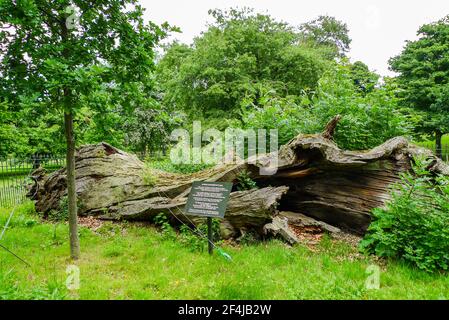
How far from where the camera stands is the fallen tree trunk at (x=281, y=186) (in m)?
5.75

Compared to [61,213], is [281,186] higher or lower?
higher

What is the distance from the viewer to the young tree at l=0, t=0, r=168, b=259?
411cm

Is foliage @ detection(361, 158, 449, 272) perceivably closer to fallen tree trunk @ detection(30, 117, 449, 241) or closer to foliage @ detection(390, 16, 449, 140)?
fallen tree trunk @ detection(30, 117, 449, 241)

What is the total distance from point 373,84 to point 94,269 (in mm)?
7983

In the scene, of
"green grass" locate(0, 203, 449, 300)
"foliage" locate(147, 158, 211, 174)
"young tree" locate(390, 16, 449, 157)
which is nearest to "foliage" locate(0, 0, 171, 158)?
"green grass" locate(0, 203, 449, 300)

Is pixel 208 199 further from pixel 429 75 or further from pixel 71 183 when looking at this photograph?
pixel 429 75

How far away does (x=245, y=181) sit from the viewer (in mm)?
6523

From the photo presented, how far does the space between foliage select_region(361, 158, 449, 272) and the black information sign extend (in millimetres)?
2363

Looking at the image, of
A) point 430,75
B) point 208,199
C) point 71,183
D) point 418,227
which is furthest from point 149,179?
point 430,75

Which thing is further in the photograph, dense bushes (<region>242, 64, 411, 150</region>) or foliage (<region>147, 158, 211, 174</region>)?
foliage (<region>147, 158, 211, 174</region>)

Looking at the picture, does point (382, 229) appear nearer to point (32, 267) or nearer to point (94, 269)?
point (94, 269)

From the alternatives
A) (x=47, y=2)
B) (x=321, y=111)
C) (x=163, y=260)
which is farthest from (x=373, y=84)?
(x=47, y=2)

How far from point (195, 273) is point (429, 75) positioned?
2350 cm

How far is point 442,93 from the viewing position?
19656mm
